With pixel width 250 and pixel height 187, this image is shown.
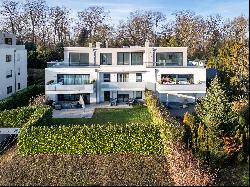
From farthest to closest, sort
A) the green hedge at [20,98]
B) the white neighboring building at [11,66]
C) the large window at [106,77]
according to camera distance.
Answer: the large window at [106,77] < the white neighboring building at [11,66] < the green hedge at [20,98]

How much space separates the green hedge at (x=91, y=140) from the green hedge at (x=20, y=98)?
11.3 meters

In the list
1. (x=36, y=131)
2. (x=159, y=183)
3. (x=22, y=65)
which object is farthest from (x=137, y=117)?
(x=22, y=65)

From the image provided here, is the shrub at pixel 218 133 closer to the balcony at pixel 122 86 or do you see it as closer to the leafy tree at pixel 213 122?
the leafy tree at pixel 213 122

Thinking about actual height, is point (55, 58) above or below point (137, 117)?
above

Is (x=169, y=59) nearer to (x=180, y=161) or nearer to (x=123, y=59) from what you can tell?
(x=123, y=59)

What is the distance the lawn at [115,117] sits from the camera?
101 feet

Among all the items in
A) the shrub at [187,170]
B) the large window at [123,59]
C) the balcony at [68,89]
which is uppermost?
the large window at [123,59]

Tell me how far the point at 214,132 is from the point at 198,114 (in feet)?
9.00

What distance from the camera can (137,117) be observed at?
108ft

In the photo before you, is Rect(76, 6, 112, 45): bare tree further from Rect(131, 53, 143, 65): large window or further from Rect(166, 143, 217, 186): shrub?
Rect(166, 143, 217, 186): shrub

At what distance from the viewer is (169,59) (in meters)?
42.2

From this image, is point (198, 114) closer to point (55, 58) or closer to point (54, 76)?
point (54, 76)

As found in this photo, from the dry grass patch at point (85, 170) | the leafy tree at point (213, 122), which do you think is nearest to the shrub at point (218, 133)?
the leafy tree at point (213, 122)

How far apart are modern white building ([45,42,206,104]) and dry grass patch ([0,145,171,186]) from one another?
16.9m
